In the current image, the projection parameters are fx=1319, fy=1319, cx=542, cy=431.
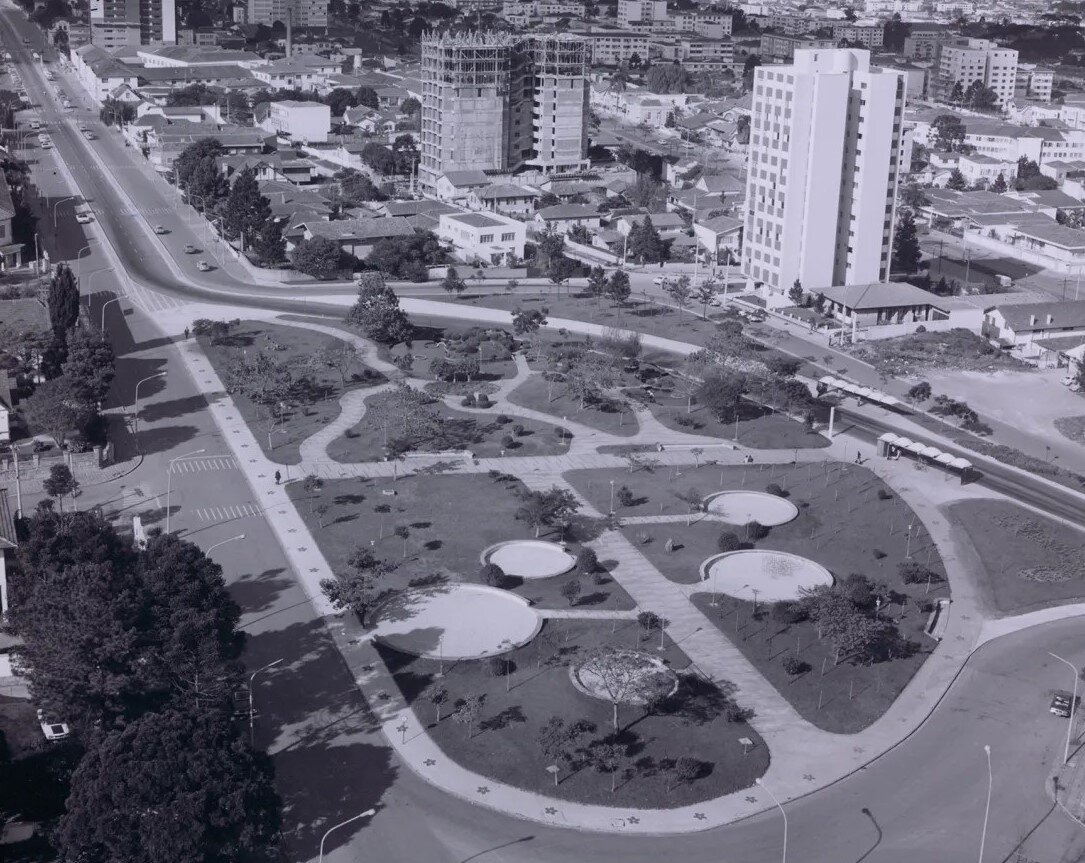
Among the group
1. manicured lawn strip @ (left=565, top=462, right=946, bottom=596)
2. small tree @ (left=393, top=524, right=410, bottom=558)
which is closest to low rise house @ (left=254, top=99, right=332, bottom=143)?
manicured lawn strip @ (left=565, top=462, right=946, bottom=596)

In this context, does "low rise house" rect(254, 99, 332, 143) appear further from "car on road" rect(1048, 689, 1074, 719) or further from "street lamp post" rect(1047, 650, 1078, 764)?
"car on road" rect(1048, 689, 1074, 719)

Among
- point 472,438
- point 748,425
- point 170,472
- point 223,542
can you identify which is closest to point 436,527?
point 223,542

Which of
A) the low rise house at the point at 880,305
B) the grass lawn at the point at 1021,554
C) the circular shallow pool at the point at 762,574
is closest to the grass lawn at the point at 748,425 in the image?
the grass lawn at the point at 1021,554

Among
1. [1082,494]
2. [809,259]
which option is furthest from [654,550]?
[809,259]

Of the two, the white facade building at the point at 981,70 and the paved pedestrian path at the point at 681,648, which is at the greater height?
the white facade building at the point at 981,70

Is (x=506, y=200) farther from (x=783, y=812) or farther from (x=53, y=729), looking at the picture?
(x=783, y=812)

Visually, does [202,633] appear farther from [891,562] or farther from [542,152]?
[542,152]

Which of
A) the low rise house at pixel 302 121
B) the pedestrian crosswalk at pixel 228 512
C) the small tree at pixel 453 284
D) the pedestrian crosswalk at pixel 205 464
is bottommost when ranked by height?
the pedestrian crosswalk at pixel 228 512

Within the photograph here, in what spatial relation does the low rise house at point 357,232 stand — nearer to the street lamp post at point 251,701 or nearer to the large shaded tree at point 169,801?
the street lamp post at point 251,701
